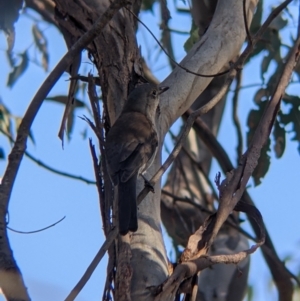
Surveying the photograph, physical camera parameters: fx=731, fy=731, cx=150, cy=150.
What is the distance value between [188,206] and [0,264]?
3654 mm

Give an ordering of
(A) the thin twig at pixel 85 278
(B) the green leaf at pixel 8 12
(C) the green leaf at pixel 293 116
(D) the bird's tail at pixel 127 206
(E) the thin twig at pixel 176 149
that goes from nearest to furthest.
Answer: (A) the thin twig at pixel 85 278, (D) the bird's tail at pixel 127 206, (E) the thin twig at pixel 176 149, (B) the green leaf at pixel 8 12, (C) the green leaf at pixel 293 116

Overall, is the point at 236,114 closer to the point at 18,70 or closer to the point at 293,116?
the point at 293,116

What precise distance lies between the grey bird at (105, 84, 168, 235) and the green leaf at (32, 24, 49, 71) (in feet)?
9.15

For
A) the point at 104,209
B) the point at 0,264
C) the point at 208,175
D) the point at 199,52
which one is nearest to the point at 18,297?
the point at 0,264

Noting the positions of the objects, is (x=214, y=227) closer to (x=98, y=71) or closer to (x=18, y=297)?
(x=98, y=71)

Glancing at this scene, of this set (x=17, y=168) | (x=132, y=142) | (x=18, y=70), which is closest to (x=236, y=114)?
(x=18, y=70)

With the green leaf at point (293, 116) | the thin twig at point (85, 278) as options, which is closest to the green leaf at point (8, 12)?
the green leaf at point (293, 116)

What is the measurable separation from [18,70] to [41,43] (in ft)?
1.79

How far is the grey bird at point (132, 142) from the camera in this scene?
3.12m

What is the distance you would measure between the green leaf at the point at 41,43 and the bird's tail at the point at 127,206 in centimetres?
342

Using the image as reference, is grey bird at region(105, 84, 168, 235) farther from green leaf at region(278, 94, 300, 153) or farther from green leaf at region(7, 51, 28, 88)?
green leaf at region(7, 51, 28, 88)

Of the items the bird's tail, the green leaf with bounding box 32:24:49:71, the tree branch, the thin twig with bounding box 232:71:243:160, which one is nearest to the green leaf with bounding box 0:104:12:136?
the green leaf with bounding box 32:24:49:71

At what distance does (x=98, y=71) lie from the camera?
329cm

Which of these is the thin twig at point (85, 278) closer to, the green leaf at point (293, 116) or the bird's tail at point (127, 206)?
the bird's tail at point (127, 206)
